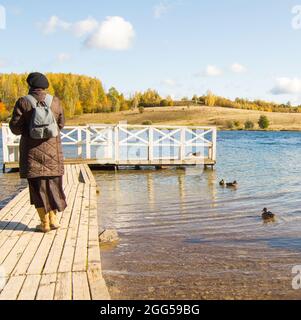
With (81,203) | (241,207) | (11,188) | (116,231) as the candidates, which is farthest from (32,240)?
(11,188)

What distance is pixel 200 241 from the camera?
21.9 ft

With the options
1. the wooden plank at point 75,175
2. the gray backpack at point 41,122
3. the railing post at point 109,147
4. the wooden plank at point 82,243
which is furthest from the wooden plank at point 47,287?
the railing post at point 109,147

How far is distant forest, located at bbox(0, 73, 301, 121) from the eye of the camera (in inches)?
4082

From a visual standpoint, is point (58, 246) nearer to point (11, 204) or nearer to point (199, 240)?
point (199, 240)

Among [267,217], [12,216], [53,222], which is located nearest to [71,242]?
[53,222]

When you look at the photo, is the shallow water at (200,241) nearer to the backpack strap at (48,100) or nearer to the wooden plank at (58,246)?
the wooden plank at (58,246)

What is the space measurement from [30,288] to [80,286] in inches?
18.5

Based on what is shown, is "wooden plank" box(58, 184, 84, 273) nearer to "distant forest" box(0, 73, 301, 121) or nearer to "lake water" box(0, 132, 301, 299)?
"lake water" box(0, 132, 301, 299)

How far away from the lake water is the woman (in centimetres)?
131

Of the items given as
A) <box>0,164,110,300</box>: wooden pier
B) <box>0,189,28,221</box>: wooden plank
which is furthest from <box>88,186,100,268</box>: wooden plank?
<box>0,189,28,221</box>: wooden plank

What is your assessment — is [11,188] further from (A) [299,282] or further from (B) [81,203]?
(A) [299,282]

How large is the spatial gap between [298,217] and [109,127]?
37.3 feet

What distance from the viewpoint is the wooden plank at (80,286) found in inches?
143

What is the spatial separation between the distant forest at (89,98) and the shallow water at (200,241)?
79.8 metres
